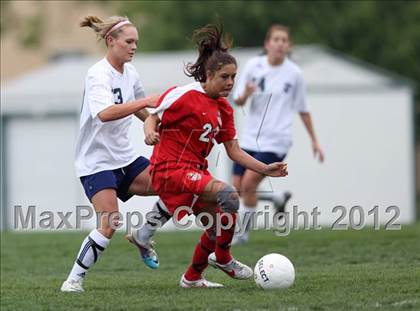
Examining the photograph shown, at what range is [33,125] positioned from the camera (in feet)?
85.5

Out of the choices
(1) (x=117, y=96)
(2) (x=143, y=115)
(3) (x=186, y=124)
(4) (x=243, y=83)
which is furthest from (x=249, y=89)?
(3) (x=186, y=124)

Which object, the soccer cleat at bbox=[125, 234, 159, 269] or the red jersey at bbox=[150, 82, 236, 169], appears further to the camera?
the soccer cleat at bbox=[125, 234, 159, 269]

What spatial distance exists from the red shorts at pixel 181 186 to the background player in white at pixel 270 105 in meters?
4.13

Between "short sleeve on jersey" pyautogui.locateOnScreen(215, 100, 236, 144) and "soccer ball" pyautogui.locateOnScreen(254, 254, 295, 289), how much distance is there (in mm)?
979

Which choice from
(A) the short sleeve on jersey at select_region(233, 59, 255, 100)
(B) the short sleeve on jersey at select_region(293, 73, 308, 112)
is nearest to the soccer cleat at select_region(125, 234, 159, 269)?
(A) the short sleeve on jersey at select_region(233, 59, 255, 100)

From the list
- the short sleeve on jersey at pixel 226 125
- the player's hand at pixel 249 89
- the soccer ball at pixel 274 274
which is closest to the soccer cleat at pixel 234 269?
the soccer ball at pixel 274 274

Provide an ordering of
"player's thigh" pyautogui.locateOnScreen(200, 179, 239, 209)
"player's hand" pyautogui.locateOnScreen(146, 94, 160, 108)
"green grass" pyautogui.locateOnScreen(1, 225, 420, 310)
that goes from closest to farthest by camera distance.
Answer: "green grass" pyautogui.locateOnScreen(1, 225, 420, 310) → "player's thigh" pyautogui.locateOnScreen(200, 179, 239, 209) → "player's hand" pyautogui.locateOnScreen(146, 94, 160, 108)

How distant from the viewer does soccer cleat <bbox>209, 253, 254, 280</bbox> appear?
27.6ft

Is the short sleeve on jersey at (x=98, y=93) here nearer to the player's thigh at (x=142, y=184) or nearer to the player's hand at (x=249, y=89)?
the player's thigh at (x=142, y=184)

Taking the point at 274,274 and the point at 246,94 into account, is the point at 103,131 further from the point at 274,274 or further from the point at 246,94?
the point at 246,94

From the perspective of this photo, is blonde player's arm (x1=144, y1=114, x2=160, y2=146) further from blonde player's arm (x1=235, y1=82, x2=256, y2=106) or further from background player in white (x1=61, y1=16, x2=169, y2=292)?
blonde player's arm (x1=235, y1=82, x2=256, y2=106)

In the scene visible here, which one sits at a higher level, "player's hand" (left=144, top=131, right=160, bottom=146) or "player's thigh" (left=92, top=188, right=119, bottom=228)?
"player's hand" (left=144, top=131, right=160, bottom=146)

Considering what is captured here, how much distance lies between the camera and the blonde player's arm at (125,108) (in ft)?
26.2

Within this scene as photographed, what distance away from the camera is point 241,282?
29.0ft
